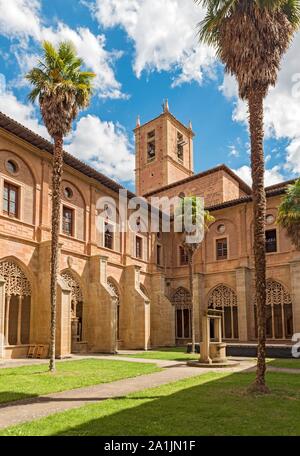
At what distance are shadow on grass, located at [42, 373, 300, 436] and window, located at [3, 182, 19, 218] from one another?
12.8 m

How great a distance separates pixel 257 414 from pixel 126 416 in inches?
103

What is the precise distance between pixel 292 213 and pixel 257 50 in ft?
33.7

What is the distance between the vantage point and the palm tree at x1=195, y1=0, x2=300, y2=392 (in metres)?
11.6

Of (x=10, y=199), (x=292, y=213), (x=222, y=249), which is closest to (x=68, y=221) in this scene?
(x=10, y=199)

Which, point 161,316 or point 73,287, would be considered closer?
point 73,287

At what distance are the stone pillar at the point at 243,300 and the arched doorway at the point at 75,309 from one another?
11312 mm

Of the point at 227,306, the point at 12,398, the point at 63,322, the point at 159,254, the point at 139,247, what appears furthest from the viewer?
the point at 159,254

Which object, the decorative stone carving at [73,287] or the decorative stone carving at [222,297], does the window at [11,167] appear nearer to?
the decorative stone carving at [73,287]

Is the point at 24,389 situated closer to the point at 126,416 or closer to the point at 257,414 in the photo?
the point at 126,416

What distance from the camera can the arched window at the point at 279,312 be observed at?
27.7 m

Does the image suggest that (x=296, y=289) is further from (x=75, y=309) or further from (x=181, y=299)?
(x=75, y=309)

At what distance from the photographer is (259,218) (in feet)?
38.9

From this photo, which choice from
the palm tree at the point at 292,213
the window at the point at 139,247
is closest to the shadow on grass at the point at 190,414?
the palm tree at the point at 292,213

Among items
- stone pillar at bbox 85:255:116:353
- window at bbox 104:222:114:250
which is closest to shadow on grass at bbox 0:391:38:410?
stone pillar at bbox 85:255:116:353
